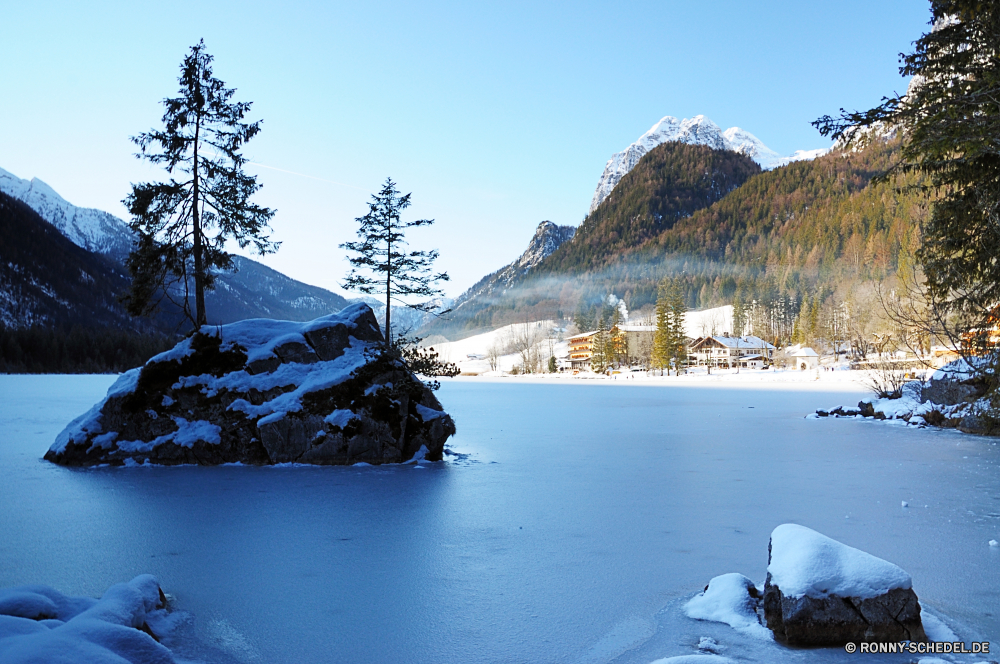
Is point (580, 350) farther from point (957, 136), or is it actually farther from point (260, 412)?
point (957, 136)

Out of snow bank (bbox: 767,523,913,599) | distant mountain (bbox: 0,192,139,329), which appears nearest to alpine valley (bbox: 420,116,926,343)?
distant mountain (bbox: 0,192,139,329)

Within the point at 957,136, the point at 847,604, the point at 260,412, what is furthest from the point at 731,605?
the point at 260,412

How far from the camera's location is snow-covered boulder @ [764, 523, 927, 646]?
12.6 ft

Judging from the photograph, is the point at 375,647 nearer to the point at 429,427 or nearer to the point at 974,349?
the point at 429,427

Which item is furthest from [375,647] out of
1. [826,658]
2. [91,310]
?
[91,310]

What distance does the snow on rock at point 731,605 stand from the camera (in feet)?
13.6

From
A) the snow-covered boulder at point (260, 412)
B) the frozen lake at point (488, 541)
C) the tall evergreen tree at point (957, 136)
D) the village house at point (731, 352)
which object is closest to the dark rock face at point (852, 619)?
the frozen lake at point (488, 541)

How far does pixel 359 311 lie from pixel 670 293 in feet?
260

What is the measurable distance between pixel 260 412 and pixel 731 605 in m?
10.3

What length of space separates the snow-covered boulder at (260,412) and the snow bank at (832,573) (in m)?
9.29

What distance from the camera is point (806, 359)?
276ft

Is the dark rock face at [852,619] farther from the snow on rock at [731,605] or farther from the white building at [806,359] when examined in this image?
the white building at [806,359]

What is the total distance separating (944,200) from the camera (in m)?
13.0

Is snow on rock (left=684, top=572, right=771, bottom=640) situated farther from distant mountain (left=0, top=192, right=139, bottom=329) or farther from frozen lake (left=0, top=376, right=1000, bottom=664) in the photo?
distant mountain (left=0, top=192, right=139, bottom=329)
